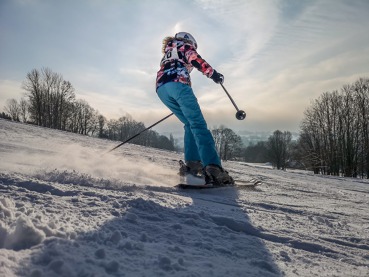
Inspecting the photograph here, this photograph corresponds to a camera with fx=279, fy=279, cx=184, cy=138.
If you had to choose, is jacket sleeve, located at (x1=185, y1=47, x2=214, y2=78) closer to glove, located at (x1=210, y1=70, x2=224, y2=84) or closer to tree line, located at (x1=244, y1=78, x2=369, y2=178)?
glove, located at (x1=210, y1=70, x2=224, y2=84)

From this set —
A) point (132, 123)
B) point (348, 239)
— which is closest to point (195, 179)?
point (348, 239)

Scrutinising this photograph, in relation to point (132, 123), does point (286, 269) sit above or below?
below

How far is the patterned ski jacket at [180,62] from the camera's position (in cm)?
393

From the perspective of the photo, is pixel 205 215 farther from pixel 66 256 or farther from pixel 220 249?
pixel 66 256

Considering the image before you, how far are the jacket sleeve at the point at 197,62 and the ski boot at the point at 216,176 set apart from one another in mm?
1451

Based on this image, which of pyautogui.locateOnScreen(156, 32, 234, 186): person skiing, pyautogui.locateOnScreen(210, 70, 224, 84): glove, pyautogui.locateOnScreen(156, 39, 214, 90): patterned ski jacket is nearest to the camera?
pyautogui.locateOnScreen(156, 32, 234, 186): person skiing

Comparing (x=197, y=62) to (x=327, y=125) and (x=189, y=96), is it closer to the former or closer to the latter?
(x=189, y=96)

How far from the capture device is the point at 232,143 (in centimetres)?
8925

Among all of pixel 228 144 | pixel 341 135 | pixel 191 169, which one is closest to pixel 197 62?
pixel 191 169

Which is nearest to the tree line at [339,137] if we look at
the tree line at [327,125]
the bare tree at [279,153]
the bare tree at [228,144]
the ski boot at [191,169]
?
the tree line at [327,125]

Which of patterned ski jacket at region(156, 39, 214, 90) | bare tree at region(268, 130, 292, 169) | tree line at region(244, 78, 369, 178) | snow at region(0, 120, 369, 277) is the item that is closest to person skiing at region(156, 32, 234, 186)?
patterned ski jacket at region(156, 39, 214, 90)

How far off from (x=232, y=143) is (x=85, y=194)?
8878cm

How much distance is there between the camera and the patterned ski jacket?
3.93 metres

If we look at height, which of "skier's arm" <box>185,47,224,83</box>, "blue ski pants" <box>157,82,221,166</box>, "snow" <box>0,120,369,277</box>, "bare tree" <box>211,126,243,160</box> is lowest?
"snow" <box>0,120,369,277</box>
